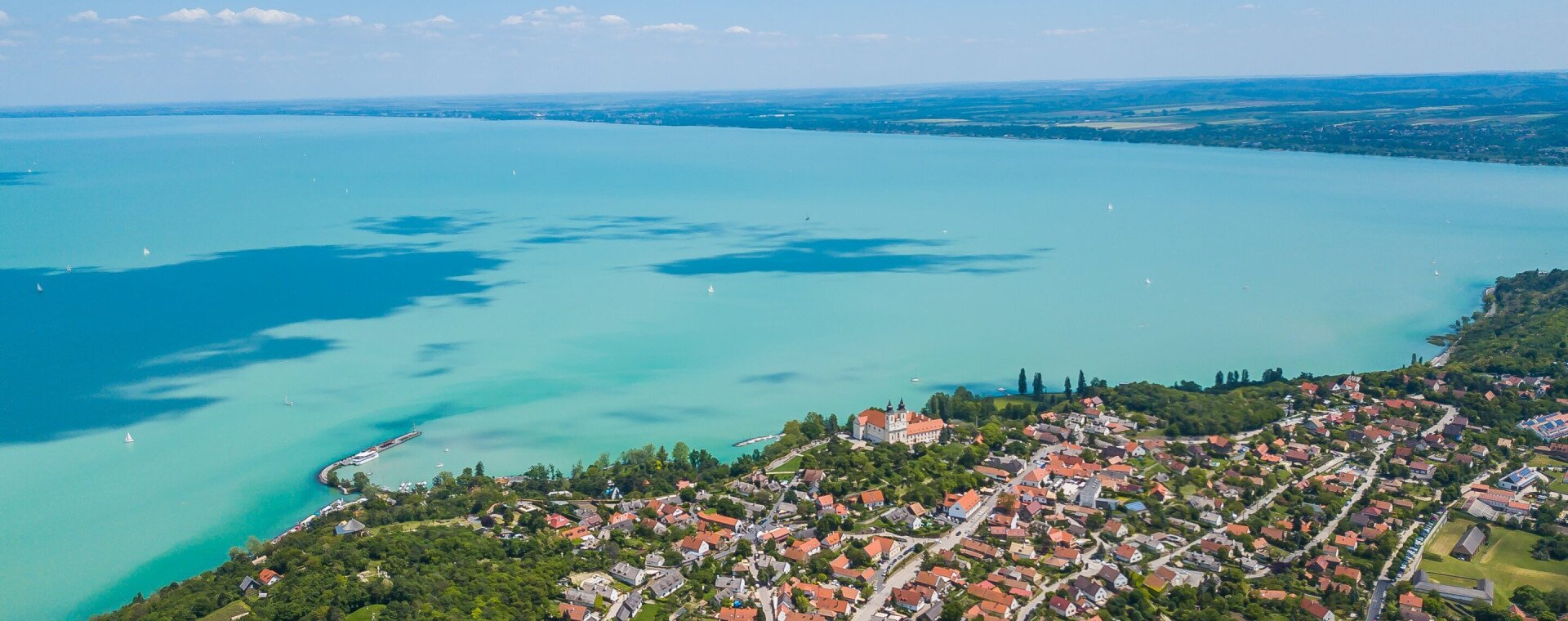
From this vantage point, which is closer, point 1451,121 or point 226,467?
point 226,467

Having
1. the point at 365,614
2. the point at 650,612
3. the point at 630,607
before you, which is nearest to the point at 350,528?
the point at 365,614

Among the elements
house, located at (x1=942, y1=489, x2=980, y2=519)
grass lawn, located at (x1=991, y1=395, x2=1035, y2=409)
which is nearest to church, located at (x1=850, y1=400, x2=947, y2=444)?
grass lawn, located at (x1=991, y1=395, x2=1035, y2=409)

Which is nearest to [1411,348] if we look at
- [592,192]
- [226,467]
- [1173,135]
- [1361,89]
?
[226,467]

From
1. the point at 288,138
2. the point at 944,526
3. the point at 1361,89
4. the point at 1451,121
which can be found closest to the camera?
the point at 944,526

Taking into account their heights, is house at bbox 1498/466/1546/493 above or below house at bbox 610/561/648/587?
below

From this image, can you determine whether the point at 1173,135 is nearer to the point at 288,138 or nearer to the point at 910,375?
the point at 910,375

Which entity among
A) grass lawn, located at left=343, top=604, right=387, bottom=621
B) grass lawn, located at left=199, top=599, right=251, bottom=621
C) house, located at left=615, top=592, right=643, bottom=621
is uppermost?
grass lawn, located at left=199, top=599, right=251, bottom=621

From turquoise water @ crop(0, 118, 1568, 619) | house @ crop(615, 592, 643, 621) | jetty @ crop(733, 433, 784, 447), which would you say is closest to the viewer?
house @ crop(615, 592, 643, 621)

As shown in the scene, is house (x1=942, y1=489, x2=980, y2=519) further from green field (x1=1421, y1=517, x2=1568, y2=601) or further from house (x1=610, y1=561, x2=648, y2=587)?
green field (x1=1421, y1=517, x2=1568, y2=601)
